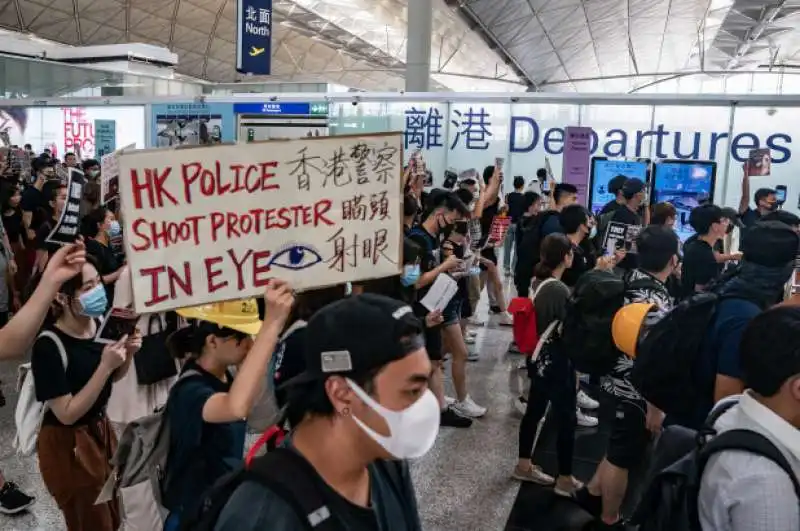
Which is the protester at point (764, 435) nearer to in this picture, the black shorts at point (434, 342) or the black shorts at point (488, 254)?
the black shorts at point (434, 342)

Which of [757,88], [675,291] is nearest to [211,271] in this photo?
[675,291]

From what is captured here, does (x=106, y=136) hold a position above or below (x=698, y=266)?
above

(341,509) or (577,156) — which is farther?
(577,156)

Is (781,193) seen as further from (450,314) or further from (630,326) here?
(630,326)

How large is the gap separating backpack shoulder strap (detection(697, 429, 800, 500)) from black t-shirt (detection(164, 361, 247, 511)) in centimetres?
137

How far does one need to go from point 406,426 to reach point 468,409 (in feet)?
13.6

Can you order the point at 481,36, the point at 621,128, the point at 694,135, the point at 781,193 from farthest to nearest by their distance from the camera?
1. the point at 481,36
2. the point at 621,128
3. the point at 694,135
4. the point at 781,193

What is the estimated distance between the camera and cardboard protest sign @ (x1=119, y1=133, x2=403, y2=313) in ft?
6.61

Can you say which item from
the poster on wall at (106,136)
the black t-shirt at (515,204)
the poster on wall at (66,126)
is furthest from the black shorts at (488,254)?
the poster on wall at (106,136)

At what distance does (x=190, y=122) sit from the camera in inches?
523

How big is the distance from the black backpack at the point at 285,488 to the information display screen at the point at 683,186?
813 centimetres

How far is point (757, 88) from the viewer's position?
31.1 metres

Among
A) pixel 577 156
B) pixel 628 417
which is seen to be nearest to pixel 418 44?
pixel 577 156

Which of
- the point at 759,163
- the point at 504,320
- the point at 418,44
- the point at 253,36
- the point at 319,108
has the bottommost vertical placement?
the point at 504,320
